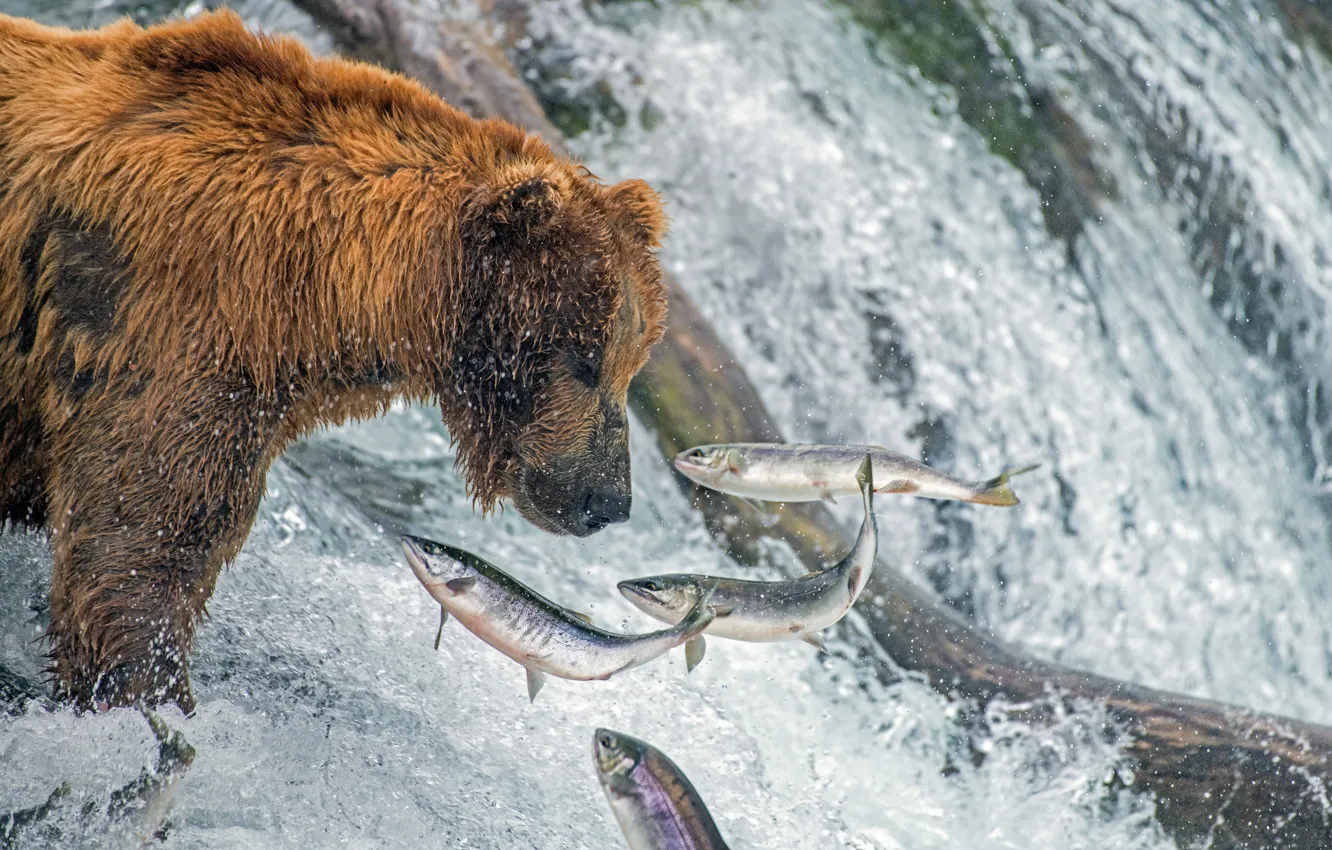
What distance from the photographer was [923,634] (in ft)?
17.1

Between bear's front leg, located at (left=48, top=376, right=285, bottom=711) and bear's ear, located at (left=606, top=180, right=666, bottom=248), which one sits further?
bear's ear, located at (left=606, top=180, right=666, bottom=248)

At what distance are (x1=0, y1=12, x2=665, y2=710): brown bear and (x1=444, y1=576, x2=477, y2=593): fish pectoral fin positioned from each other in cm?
66

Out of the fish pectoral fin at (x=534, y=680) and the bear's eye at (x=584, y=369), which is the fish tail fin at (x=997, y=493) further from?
the fish pectoral fin at (x=534, y=680)

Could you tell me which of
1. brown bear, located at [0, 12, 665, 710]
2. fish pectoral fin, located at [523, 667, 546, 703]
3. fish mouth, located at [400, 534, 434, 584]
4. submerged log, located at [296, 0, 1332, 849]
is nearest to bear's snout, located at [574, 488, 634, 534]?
brown bear, located at [0, 12, 665, 710]

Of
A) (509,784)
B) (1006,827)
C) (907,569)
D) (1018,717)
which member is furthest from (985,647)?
(509,784)

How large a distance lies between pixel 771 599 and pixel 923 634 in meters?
2.19

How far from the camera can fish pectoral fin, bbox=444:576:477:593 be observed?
280cm

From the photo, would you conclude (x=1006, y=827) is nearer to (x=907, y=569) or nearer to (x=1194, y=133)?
(x=907, y=569)

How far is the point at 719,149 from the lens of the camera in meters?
7.18

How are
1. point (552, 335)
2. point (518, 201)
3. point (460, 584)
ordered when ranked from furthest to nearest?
1. point (552, 335)
2. point (518, 201)
3. point (460, 584)

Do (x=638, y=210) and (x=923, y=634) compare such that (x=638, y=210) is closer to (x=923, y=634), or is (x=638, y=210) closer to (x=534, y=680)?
(x=534, y=680)

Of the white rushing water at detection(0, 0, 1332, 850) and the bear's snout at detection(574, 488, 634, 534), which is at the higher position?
the bear's snout at detection(574, 488, 634, 534)

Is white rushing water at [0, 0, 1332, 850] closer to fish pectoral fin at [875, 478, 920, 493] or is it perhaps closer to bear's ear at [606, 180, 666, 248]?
fish pectoral fin at [875, 478, 920, 493]

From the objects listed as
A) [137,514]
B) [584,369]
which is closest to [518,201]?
[584,369]
